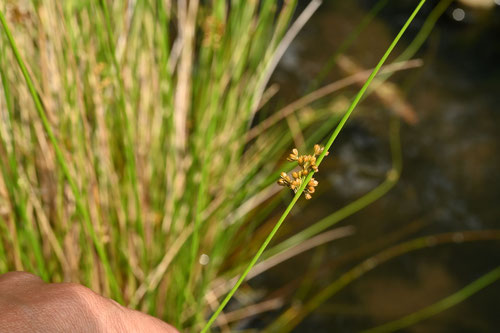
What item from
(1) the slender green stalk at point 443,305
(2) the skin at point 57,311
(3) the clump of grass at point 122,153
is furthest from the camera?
(1) the slender green stalk at point 443,305

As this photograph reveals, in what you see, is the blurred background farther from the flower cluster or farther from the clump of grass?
the flower cluster

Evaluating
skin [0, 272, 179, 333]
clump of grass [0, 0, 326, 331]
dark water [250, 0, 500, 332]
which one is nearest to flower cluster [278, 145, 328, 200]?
skin [0, 272, 179, 333]

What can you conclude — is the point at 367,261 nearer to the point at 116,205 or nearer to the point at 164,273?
the point at 164,273

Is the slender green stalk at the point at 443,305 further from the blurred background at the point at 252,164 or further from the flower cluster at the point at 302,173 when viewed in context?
the flower cluster at the point at 302,173

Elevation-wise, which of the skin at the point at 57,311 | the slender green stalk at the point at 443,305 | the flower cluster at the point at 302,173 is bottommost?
the skin at the point at 57,311

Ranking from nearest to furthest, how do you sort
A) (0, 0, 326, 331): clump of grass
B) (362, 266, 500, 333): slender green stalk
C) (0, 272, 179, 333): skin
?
(0, 272, 179, 333): skin
(0, 0, 326, 331): clump of grass
(362, 266, 500, 333): slender green stalk

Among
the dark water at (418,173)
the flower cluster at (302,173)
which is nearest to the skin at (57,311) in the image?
the flower cluster at (302,173)
